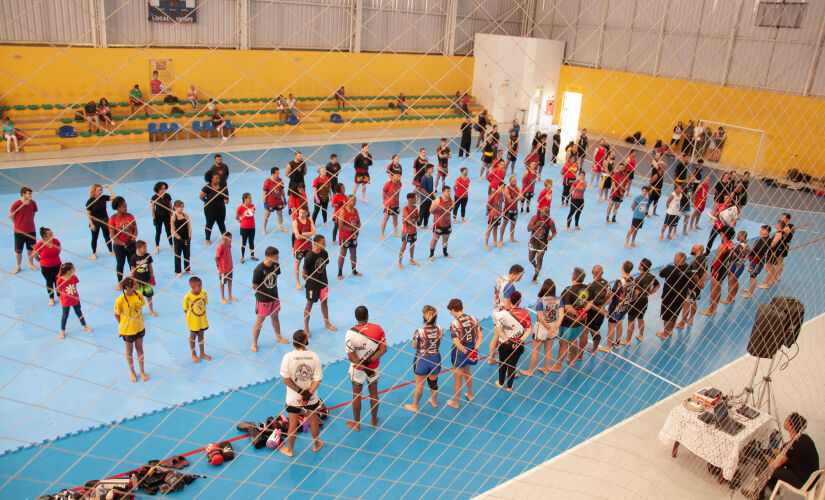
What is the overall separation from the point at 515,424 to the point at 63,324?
411 centimetres

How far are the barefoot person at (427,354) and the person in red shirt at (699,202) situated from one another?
5.84 metres

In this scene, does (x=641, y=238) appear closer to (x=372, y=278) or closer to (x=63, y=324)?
(x=372, y=278)

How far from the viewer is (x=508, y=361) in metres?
5.59

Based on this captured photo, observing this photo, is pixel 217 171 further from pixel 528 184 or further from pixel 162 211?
pixel 528 184

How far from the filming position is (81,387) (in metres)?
5.11

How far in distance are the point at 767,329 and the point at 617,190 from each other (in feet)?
16.7

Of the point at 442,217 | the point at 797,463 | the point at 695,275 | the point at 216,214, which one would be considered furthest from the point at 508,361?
the point at 216,214

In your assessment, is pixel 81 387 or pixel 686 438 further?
pixel 81 387

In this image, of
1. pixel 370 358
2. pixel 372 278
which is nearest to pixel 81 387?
pixel 370 358

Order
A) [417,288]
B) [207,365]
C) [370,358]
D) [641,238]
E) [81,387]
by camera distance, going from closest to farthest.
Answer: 1. [370,358]
2. [81,387]
3. [207,365]
4. [417,288]
5. [641,238]

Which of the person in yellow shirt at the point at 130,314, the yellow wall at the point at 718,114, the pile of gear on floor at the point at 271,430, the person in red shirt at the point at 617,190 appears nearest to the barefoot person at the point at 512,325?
the pile of gear on floor at the point at 271,430

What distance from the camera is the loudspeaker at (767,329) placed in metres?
4.85

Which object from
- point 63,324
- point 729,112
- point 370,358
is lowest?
point 63,324

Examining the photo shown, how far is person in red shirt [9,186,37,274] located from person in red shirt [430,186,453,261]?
433 centimetres
